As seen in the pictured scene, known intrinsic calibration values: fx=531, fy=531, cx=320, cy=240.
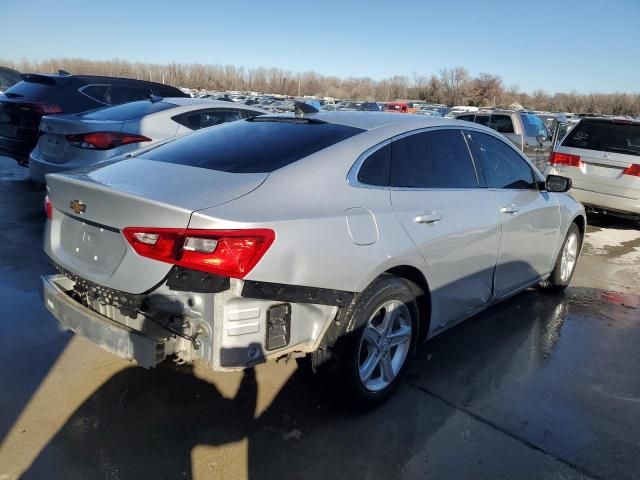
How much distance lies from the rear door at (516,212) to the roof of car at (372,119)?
48 cm

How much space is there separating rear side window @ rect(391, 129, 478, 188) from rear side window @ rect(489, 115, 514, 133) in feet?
33.2

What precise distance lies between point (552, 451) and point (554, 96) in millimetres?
80332

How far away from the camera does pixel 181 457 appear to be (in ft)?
8.57

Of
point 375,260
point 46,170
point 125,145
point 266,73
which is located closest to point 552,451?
point 375,260

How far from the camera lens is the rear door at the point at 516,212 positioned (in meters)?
3.98

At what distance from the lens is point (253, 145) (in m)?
3.14

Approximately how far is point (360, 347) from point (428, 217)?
0.89 meters

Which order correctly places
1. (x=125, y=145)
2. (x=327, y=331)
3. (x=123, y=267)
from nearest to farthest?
1. (x=123, y=267)
2. (x=327, y=331)
3. (x=125, y=145)

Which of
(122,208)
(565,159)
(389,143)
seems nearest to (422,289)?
(389,143)

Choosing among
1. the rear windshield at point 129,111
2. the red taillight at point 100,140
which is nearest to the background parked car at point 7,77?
the rear windshield at point 129,111

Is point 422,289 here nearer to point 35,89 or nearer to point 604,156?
point 604,156

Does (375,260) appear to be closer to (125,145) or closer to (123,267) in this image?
(123,267)

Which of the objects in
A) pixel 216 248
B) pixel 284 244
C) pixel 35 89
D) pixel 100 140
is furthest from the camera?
pixel 35 89

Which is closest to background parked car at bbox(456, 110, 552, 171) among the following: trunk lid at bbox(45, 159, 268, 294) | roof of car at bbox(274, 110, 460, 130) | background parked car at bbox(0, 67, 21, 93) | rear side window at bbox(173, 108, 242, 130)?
rear side window at bbox(173, 108, 242, 130)
